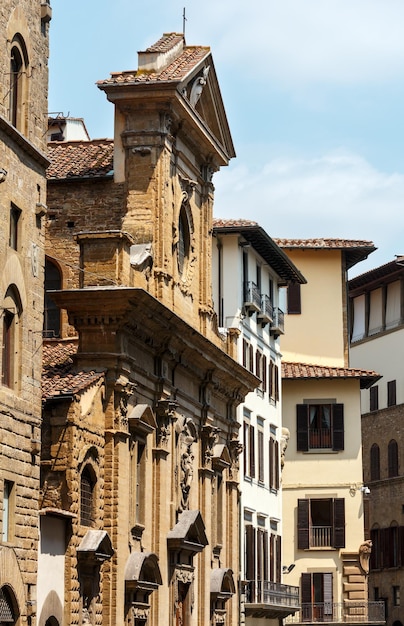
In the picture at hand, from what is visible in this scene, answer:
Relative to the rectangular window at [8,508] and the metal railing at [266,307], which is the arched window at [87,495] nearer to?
the rectangular window at [8,508]

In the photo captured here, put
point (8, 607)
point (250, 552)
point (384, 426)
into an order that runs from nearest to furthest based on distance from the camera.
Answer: point (8, 607)
point (250, 552)
point (384, 426)

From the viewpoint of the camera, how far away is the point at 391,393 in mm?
83062

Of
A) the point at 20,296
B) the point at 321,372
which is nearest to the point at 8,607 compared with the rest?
the point at 20,296

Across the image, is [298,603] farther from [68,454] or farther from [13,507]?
[13,507]

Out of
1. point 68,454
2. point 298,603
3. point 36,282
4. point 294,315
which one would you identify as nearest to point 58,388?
point 68,454

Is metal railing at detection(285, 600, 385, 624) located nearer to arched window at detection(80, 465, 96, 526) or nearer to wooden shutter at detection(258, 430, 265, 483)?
wooden shutter at detection(258, 430, 265, 483)

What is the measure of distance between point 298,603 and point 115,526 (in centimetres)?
2601

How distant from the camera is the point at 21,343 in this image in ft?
112

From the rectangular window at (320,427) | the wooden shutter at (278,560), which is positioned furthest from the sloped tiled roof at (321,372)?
the wooden shutter at (278,560)

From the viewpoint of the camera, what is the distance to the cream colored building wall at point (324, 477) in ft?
229

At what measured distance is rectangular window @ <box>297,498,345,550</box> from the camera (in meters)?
69.9

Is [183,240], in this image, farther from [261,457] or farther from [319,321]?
[319,321]

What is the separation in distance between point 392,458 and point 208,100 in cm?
3572

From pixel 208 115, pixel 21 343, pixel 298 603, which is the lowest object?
pixel 298 603
